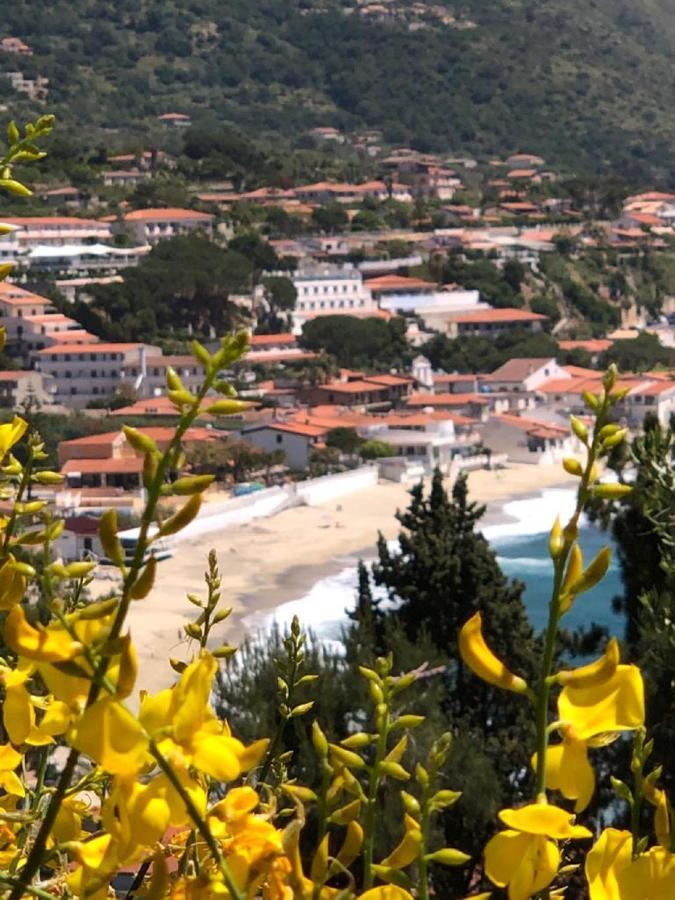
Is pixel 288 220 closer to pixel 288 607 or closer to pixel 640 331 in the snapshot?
pixel 640 331

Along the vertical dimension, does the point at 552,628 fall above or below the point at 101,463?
above

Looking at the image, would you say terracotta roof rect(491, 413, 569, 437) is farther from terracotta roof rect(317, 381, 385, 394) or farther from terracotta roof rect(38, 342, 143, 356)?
terracotta roof rect(38, 342, 143, 356)

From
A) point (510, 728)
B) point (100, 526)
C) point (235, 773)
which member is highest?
point (100, 526)

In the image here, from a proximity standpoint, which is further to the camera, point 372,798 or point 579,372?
point 579,372

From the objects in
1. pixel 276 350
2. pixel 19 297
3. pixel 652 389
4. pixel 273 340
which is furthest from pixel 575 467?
pixel 19 297

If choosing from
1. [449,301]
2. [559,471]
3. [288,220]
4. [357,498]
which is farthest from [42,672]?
[288,220]

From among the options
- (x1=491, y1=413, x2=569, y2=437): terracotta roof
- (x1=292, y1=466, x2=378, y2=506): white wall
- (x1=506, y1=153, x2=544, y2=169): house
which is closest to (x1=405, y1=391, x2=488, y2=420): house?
(x1=491, y1=413, x2=569, y2=437): terracotta roof

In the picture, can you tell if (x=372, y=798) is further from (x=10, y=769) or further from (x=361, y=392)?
(x=361, y=392)
